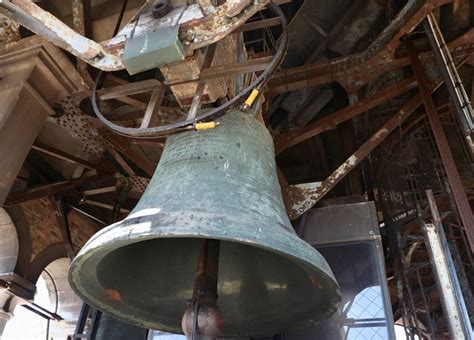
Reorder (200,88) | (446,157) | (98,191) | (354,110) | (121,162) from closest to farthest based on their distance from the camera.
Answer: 1. (200,88)
2. (446,157)
3. (354,110)
4. (121,162)
5. (98,191)

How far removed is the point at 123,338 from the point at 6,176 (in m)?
2.57

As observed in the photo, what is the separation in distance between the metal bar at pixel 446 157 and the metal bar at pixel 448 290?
1.07 feet

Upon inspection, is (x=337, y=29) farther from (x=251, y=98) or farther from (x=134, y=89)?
(x=251, y=98)

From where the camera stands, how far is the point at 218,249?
9.61 ft

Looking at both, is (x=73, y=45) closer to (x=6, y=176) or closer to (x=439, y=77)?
(x=6, y=176)

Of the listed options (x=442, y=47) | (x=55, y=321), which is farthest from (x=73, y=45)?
(x=55, y=321)

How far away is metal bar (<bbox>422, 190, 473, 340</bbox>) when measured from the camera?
2781mm

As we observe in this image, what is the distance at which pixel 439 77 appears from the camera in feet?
15.9

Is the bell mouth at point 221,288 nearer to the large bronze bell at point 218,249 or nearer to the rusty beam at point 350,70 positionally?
the large bronze bell at point 218,249

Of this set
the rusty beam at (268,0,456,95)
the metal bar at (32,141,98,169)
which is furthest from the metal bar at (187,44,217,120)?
the metal bar at (32,141,98,169)

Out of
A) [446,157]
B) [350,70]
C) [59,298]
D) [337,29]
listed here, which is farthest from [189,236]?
[59,298]

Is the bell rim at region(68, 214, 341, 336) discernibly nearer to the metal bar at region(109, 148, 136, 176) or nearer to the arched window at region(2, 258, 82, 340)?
the metal bar at region(109, 148, 136, 176)

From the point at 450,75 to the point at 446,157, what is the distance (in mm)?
805

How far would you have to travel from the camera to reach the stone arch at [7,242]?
766cm
